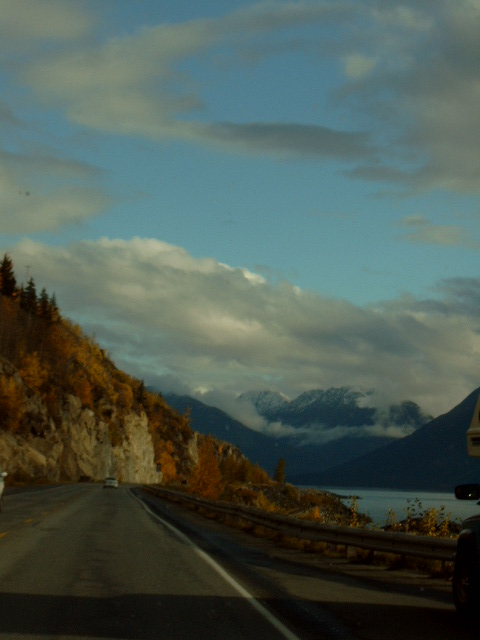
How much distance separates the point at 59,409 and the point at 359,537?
94.2 m

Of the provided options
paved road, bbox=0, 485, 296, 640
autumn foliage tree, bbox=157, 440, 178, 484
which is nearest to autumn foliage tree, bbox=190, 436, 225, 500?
paved road, bbox=0, 485, 296, 640

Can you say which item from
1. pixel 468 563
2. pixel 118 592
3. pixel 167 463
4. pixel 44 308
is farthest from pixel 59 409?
pixel 468 563

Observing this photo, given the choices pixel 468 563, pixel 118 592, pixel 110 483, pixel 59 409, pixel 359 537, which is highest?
pixel 59 409

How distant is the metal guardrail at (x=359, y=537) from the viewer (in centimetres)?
1357

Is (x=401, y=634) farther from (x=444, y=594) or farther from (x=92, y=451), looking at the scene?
(x=92, y=451)

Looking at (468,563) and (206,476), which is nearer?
(468,563)

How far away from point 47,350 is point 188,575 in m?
118

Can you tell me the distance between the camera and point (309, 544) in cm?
1962

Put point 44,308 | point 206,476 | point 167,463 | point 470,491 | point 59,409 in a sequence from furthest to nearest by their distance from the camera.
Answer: point 167,463 < point 44,308 < point 59,409 < point 206,476 < point 470,491

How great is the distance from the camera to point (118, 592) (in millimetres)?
11586

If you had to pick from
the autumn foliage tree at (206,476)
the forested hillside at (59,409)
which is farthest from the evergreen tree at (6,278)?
the autumn foliage tree at (206,476)

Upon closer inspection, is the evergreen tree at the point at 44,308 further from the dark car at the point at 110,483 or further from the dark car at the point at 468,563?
the dark car at the point at 468,563

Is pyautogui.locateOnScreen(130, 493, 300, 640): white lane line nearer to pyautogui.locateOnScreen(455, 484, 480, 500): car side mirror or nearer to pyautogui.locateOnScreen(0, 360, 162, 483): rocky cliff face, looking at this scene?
pyautogui.locateOnScreen(455, 484, 480, 500): car side mirror

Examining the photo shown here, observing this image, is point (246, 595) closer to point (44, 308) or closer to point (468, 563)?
point (468, 563)
